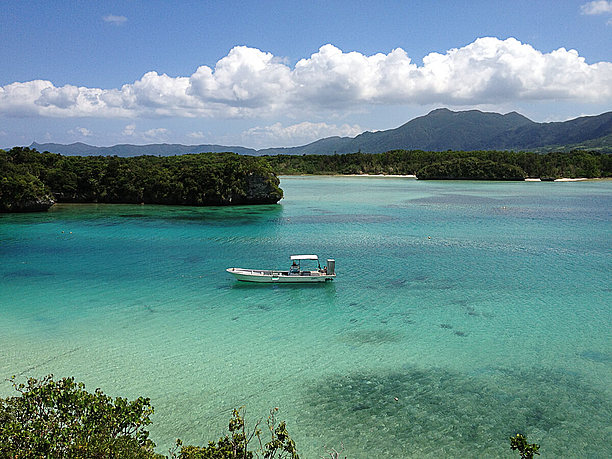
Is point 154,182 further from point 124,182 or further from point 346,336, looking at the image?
point 346,336

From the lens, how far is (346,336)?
65.4ft

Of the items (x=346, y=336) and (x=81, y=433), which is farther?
(x=346, y=336)

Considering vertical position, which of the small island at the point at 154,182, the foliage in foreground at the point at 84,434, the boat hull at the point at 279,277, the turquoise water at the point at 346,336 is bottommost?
the turquoise water at the point at 346,336

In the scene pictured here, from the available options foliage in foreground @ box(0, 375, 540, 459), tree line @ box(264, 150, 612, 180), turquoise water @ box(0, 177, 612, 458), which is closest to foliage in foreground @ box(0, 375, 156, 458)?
foliage in foreground @ box(0, 375, 540, 459)

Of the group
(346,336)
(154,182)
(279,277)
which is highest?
(154,182)

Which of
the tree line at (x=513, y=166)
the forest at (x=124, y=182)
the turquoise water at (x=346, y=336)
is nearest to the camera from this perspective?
the turquoise water at (x=346, y=336)

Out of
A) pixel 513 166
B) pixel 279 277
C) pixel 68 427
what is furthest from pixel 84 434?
pixel 513 166

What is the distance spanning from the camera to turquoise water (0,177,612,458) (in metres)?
13.5

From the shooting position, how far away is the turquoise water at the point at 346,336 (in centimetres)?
1354

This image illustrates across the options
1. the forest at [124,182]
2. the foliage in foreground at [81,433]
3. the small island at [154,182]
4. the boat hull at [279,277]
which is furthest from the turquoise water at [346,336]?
the small island at [154,182]

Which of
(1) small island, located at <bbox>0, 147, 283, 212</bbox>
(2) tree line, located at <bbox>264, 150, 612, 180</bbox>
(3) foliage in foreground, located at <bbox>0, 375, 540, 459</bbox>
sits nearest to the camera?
(3) foliage in foreground, located at <bbox>0, 375, 540, 459</bbox>

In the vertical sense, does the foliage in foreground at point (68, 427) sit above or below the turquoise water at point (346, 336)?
above

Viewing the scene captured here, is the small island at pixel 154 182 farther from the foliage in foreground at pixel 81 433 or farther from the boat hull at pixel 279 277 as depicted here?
the foliage in foreground at pixel 81 433

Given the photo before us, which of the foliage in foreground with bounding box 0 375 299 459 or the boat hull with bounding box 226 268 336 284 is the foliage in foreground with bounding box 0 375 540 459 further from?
the boat hull with bounding box 226 268 336 284
